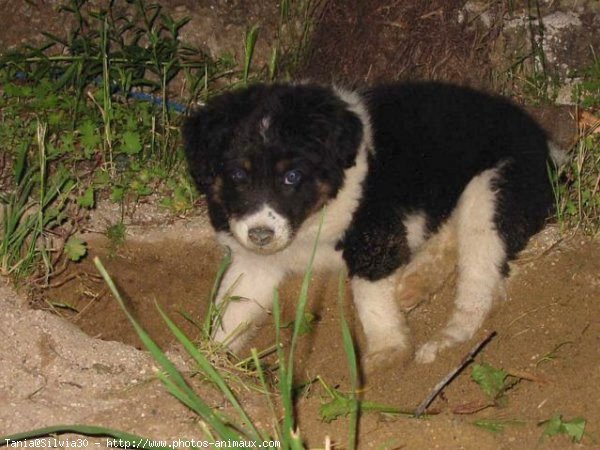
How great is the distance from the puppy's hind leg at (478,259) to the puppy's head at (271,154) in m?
0.83

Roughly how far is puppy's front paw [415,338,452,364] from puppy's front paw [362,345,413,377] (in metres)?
0.06

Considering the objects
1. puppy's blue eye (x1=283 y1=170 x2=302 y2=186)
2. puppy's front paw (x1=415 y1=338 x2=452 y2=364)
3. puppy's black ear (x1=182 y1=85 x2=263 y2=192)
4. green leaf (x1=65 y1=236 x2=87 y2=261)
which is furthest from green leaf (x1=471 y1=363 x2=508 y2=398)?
green leaf (x1=65 y1=236 x2=87 y2=261)

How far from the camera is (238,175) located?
4270mm

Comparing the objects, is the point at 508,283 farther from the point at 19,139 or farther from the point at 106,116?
the point at 19,139

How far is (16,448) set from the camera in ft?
11.3

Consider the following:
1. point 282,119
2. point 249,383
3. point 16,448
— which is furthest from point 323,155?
point 16,448

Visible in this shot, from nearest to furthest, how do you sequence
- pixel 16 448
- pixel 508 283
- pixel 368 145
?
pixel 16 448 < pixel 368 145 < pixel 508 283

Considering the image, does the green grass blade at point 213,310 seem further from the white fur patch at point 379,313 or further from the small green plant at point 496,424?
the small green plant at point 496,424

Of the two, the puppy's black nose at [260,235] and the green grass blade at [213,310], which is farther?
the green grass blade at [213,310]

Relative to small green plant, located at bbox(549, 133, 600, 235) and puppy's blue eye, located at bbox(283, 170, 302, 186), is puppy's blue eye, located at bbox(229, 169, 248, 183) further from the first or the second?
small green plant, located at bbox(549, 133, 600, 235)

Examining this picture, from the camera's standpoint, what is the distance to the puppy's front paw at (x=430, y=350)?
470 centimetres

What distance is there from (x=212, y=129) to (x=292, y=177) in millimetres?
418

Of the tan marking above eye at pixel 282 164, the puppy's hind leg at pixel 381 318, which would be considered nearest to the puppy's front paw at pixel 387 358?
the puppy's hind leg at pixel 381 318

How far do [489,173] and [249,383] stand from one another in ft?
5.55
